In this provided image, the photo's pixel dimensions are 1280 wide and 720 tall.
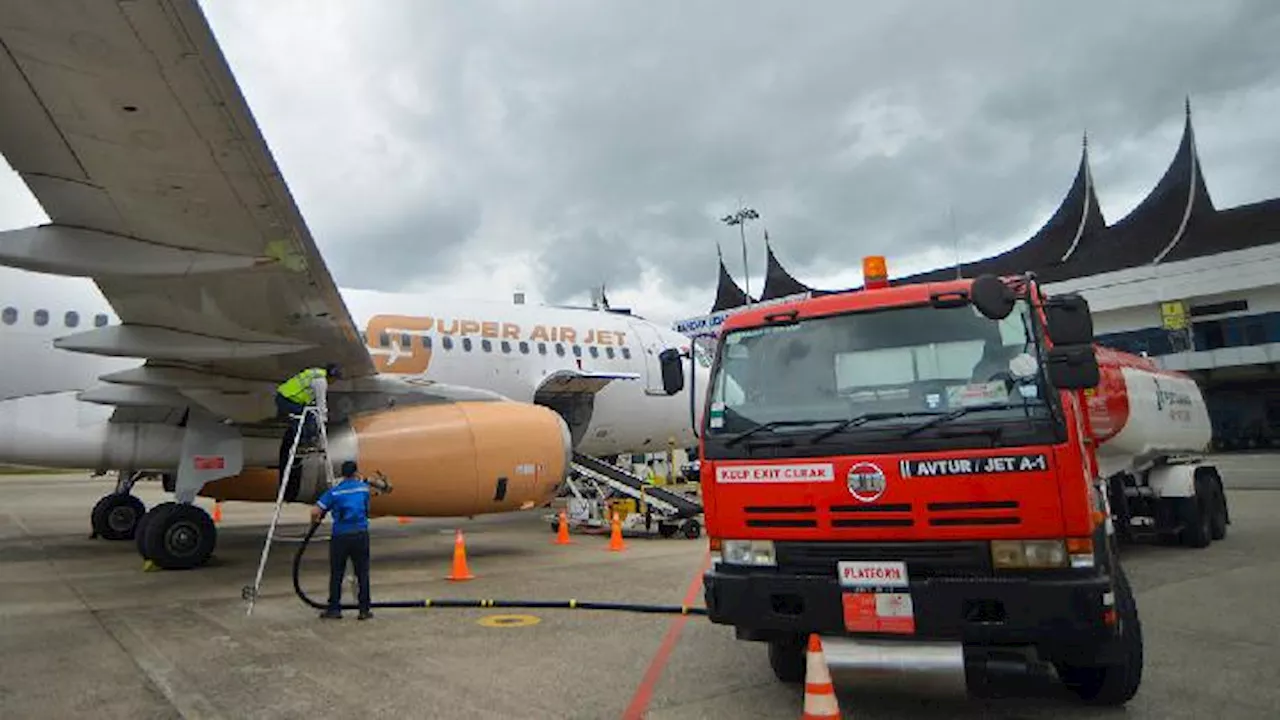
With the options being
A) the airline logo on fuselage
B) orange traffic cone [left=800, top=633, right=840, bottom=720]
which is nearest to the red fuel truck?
orange traffic cone [left=800, top=633, right=840, bottom=720]

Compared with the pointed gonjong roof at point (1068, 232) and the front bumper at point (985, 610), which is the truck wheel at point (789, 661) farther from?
the pointed gonjong roof at point (1068, 232)

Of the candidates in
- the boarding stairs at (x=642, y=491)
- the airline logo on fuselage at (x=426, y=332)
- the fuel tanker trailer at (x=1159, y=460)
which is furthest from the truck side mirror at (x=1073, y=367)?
the airline logo on fuselage at (x=426, y=332)

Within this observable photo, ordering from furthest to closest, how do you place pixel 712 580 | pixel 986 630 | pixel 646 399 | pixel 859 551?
pixel 646 399 < pixel 712 580 < pixel 859 551 < pixel 986 630

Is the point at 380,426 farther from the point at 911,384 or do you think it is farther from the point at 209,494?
the point at 911,384

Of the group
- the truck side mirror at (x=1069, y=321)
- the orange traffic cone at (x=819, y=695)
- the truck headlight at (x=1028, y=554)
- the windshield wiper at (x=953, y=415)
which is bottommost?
the orange traffic cone at (x=819, y=695)

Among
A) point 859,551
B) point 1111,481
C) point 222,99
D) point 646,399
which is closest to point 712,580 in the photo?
point 859,551

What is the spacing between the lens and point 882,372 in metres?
4.64

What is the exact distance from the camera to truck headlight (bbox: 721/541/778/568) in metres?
4.50

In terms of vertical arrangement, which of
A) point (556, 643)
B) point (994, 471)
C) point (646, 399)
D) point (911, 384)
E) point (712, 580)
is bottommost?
point (556, 643)

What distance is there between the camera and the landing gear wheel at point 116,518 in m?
13.4

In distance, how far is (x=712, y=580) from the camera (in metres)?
4.65

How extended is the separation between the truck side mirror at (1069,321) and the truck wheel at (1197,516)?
805cm

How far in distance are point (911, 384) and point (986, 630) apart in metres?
1.28

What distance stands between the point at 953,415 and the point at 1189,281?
152 ft
